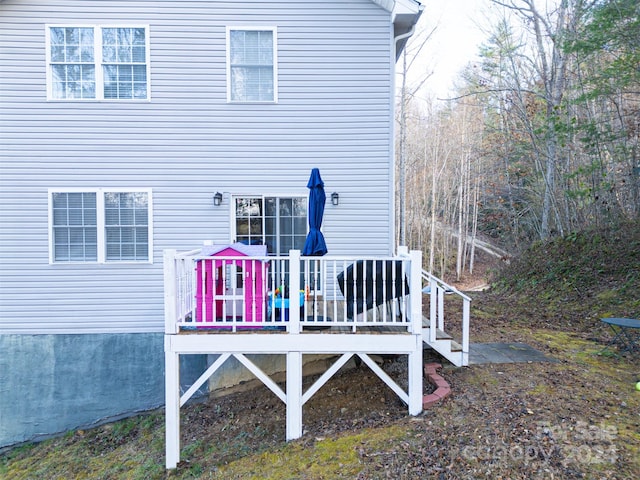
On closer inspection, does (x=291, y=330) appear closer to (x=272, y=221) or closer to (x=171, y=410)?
(x=171, y=410)

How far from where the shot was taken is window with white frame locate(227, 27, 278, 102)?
696 cm

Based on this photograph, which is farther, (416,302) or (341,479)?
(416,302)

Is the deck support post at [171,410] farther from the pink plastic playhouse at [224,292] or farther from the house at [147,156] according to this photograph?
the house at [147,156]

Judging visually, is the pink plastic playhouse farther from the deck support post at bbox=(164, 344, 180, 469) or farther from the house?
the house

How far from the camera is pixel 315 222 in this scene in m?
5.39

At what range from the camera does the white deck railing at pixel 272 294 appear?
183 inches

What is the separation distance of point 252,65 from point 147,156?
7.70ft

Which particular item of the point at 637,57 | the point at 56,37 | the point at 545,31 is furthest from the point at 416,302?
the point at 545,31

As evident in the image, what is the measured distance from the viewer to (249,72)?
276 inches

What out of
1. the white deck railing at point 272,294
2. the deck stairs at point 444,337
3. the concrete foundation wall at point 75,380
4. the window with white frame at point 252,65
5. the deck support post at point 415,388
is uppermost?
the window with white frame at point 252,65

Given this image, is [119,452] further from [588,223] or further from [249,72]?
[588,223]

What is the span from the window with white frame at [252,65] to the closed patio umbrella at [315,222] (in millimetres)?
2360

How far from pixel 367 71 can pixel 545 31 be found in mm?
10201

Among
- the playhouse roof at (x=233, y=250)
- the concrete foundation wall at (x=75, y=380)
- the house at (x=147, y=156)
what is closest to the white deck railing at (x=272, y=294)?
the playhouse roof at (x=233, y=250)
